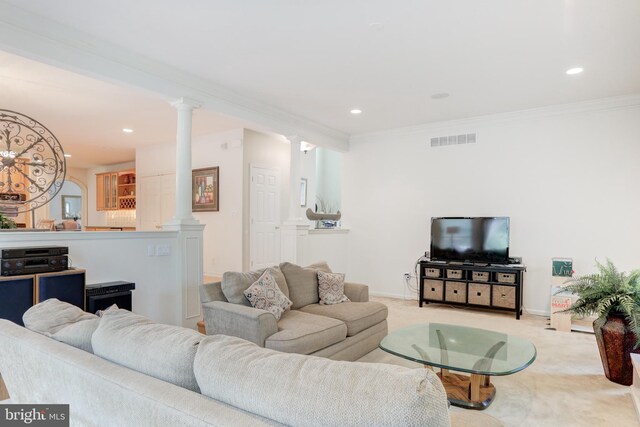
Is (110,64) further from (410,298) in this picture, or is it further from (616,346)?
(410,298)

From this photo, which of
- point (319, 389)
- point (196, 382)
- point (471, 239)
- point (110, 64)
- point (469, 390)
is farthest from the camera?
point (471, 239)

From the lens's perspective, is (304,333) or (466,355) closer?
(466,355)

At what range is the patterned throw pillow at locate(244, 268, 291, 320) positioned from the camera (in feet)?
10.1

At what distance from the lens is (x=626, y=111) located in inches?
184

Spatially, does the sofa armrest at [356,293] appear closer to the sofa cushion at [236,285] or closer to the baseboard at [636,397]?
the sofa cushion at [236,285]

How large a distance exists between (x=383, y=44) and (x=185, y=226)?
2660 millimetres

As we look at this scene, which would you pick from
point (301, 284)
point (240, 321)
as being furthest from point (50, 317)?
point (301, 284)

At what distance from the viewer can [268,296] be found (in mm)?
3158

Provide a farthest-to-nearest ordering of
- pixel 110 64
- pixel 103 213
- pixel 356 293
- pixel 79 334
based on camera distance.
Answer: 1. pixel 103 213
2. pixel 356 293
3. pixel 110 64
4. pixel 79 334

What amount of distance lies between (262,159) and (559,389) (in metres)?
5.38

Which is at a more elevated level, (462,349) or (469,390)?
(462,349)

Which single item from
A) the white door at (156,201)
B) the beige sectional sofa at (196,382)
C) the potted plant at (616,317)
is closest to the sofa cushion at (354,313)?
the potted plant at (616,317)

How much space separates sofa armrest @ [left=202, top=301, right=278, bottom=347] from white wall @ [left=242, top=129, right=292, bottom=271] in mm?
3132

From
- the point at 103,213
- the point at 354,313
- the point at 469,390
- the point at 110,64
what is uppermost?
the point at 110,64
